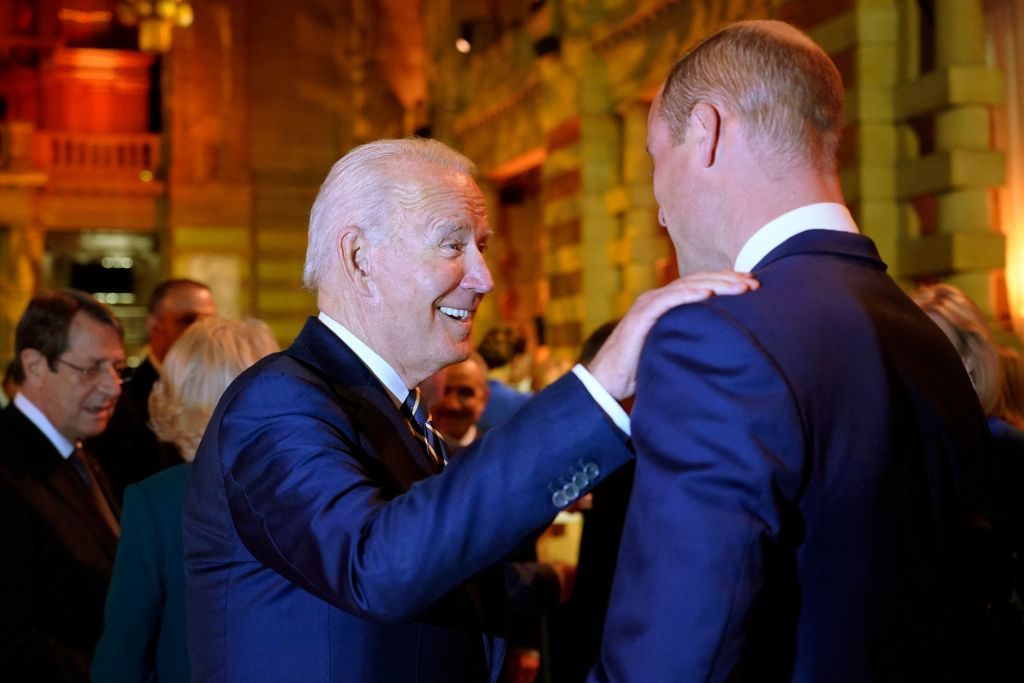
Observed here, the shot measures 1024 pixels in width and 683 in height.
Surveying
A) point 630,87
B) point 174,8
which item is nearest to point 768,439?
point 630,87

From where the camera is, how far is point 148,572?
2.87 metres

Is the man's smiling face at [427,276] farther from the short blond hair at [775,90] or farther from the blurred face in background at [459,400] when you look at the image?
the blurred face in background at [459,400]


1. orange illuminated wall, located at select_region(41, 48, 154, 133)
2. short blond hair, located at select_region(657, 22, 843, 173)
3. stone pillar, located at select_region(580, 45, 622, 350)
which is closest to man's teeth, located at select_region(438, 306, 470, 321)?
short blond hair, located at select_region(657, 22, 843, 173)

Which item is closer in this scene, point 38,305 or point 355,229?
point 355,229

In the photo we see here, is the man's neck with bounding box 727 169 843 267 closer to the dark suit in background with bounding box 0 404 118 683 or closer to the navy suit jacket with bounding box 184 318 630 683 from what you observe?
the navy suit jacket with bounding box 184 318 630 683

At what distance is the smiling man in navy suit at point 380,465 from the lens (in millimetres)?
1568

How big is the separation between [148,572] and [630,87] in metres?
7.41

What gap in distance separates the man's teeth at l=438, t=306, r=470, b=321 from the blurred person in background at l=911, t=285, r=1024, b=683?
1.22m

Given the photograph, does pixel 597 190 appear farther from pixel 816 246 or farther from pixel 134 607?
pixel 816 246

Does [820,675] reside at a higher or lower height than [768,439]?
lower

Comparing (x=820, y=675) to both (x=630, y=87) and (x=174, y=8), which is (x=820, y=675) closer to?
(x=630, y=87)

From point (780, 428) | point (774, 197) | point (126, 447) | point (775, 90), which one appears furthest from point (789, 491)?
point (126, 447)

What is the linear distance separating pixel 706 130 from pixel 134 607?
195cm

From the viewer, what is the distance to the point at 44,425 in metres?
3.60
